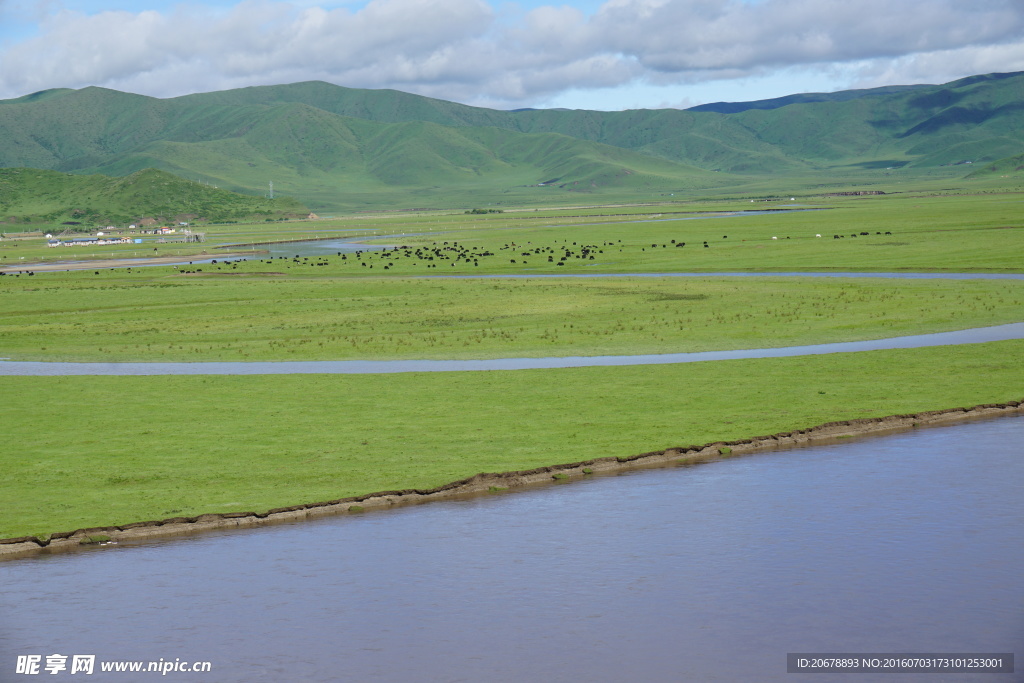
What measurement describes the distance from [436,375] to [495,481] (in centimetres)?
1551

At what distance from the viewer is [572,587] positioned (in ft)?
67.8

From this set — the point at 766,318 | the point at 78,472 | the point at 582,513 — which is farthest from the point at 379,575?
the point at 766,318

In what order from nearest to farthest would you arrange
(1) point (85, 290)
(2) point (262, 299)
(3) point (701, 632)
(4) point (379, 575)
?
(3) point (701, 632), (4) point (379, 575), (2) point (262, 299), (1) point (85, 290)

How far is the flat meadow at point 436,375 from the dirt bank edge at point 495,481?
20.0 inches

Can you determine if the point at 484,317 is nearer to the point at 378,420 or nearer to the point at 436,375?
the point at 436,375

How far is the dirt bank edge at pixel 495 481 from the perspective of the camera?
24047mm

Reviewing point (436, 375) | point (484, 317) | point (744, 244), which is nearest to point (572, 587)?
point (436, 375)

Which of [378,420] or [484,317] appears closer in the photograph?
[378,420]

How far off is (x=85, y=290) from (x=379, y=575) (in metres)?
74.9

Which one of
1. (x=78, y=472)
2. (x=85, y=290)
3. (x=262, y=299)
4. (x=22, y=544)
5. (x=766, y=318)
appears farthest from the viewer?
(x=85, y=290)

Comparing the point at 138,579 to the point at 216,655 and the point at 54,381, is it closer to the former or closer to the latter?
the point at 216,655

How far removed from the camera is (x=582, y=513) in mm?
25359

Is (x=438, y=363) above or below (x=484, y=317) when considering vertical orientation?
below

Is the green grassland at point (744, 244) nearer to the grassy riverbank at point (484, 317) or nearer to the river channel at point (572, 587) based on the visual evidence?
the grassy riverbank at point (484, 317)
